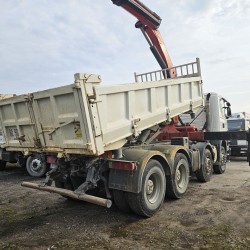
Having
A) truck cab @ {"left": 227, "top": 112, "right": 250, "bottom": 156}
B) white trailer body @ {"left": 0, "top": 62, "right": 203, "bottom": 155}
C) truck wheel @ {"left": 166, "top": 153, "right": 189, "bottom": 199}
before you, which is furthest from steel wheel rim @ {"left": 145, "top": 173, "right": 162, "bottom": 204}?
truck cab @ {"left": 227, "top": 112, "right": 250, "bottom": 156}

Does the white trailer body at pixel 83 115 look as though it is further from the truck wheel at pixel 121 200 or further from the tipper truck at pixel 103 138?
the truck wheel at pixel 121 200

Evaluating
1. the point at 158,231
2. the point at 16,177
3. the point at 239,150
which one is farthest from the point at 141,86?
the point at 239,150

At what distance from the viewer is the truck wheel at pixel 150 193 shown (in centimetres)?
543

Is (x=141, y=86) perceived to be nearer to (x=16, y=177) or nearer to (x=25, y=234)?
(x=25, y=234)

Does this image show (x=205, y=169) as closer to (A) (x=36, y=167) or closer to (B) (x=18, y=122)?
(B) (x=18, y=122)

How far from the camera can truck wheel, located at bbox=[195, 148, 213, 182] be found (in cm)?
845

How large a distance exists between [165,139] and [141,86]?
8.89 ft

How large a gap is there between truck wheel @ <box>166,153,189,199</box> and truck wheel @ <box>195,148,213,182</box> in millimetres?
1414

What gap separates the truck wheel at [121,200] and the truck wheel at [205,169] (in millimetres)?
3373

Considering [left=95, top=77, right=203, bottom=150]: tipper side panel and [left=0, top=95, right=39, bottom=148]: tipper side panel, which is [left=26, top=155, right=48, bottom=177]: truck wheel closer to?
[left=0, top=95, right=39, bottom=148]: tipper side panel

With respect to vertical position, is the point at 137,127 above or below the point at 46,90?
below

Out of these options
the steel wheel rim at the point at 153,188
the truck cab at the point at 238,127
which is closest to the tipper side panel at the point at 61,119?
the steel wheel rim at the point at 153,188

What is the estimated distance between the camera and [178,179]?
696cm

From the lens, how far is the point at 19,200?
7234 millimetres
